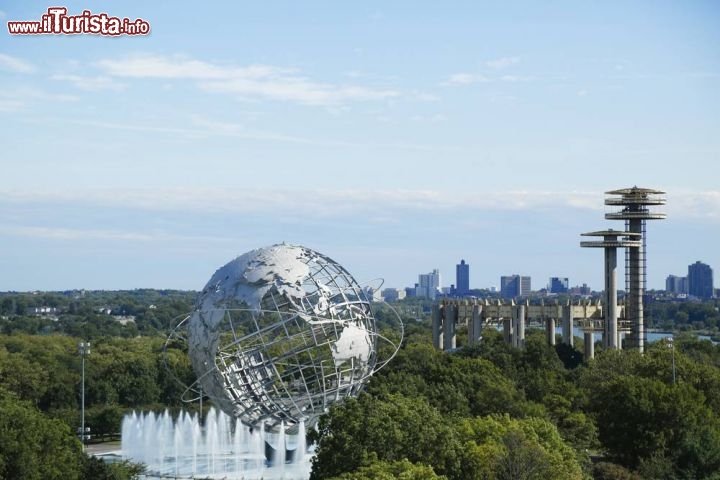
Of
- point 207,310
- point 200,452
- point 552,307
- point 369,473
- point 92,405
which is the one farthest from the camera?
point 552,307

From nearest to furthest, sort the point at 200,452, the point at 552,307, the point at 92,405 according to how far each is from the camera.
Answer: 1. the point at 200,452
2. the point at 92,405
3. the point at 552,307

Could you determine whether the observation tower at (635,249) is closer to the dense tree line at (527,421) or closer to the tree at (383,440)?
the dense tree line at (527,421)

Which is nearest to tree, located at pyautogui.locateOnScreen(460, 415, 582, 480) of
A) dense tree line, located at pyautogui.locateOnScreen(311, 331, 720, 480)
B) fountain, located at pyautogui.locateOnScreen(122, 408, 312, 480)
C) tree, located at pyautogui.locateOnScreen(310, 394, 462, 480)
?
dense tree line, located at pyautogui.locateOnScreen(311, 331, 720, 480)

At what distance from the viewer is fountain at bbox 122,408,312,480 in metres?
43.0

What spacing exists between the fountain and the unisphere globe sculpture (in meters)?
0.86

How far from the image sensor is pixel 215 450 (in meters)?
46.9

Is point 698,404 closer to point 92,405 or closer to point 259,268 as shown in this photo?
point 259,268

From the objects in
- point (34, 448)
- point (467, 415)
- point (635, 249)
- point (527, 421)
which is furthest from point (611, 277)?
point (34, 448)

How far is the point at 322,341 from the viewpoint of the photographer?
43375mm

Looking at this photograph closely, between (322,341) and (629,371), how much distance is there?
73.6 feet

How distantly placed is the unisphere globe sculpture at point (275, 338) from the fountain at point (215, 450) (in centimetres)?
86

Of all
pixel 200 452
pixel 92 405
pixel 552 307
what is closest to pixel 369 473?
pixel 200 452

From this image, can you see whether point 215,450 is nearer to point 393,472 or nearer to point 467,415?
point 467,415

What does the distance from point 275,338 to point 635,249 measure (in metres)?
38.5
